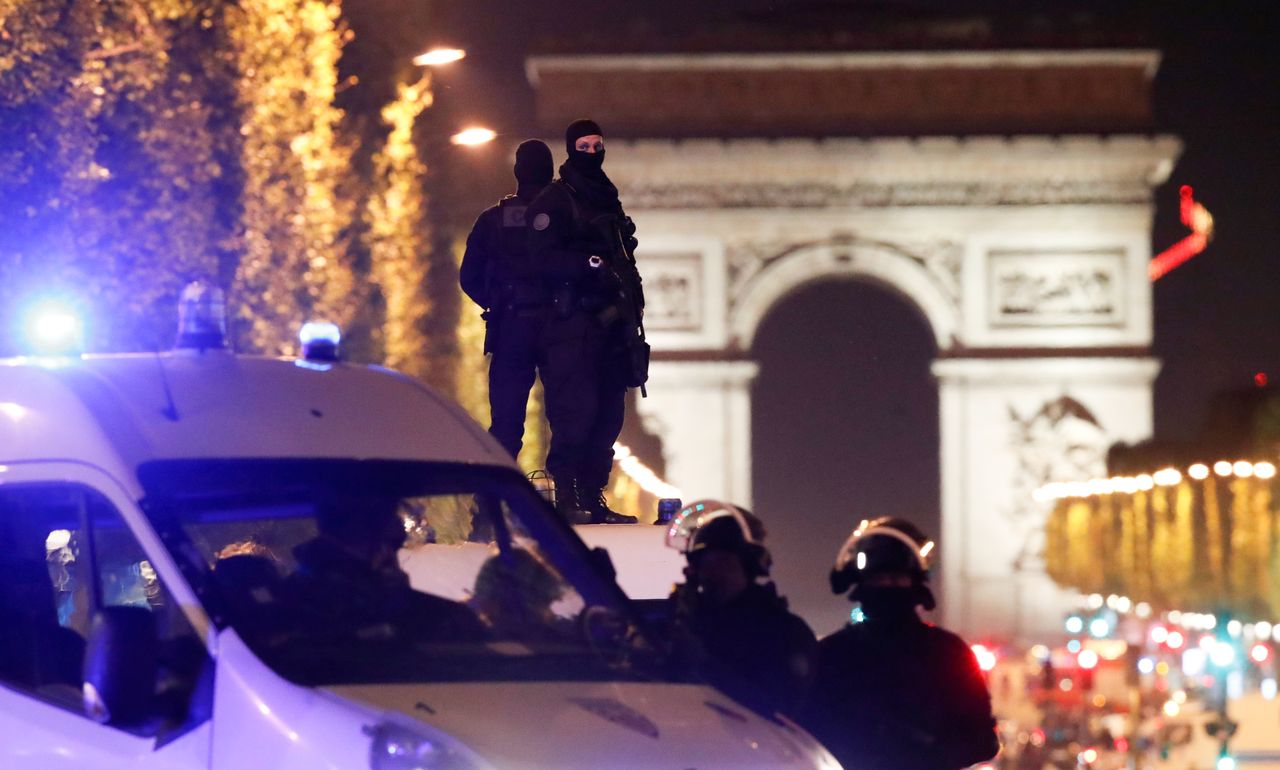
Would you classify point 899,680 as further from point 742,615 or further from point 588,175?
point 588,175

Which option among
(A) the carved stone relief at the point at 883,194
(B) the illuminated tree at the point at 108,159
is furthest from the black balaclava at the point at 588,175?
(A) the carved stone relief at the point at 883,194

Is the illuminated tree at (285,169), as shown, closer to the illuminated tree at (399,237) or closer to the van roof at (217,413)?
the illuminated tree at (399,237)

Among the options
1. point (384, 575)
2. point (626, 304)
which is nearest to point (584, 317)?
point (626, 304)

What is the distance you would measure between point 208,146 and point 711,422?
27297 mm

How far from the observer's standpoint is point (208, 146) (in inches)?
922

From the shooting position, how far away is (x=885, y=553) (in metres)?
6.47

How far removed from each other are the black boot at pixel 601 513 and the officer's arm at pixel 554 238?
29.6 inches

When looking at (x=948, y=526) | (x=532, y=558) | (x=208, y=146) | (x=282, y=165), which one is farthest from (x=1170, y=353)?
(x=532, y=558)

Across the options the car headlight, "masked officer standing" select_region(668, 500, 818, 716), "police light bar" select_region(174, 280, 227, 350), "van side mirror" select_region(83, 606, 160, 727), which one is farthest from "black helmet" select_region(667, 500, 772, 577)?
the car headlight

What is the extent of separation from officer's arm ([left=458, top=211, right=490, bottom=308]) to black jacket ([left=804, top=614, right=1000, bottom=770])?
4.29 m

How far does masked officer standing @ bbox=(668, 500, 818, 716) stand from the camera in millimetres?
6551

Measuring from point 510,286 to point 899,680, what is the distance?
4.39 m

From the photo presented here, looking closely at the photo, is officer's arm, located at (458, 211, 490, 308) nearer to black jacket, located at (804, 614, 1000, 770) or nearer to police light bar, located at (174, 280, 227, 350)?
police light bar, located at (174, 280, 227, 350)

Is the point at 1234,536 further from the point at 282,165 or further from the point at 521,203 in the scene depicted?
the point at 521,203
